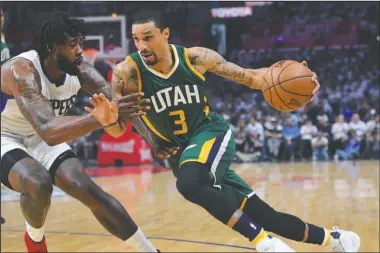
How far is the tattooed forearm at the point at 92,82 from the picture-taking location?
4.96 m

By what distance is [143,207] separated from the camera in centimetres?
948

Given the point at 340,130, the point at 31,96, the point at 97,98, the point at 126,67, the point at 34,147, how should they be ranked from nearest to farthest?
the point at 97,98
the point at 31,96
the point at 126,67
the point at 34,147
the point at 340,130

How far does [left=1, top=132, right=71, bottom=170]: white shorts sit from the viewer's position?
4625 millimetres

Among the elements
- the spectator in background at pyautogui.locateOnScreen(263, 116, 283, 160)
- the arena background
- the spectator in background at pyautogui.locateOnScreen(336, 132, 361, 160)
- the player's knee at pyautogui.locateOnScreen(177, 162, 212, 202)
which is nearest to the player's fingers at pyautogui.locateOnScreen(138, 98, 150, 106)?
the player's knee at pyautogui.locateOnScreen(177, 162, 212, 202)

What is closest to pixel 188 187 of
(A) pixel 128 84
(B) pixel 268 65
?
(A) pixel 128 84

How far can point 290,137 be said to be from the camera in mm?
17578

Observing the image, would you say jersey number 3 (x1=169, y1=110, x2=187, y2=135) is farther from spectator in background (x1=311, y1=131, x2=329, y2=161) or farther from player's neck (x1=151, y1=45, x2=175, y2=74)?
spectator in background (x1=311, y1=131, x2=329, y2=161)

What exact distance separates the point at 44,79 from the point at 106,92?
21.3 inches

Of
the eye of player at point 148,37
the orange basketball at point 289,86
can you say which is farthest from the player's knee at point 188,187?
the eye of player at point 148,37

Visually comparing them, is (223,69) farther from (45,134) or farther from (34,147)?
(34,147)

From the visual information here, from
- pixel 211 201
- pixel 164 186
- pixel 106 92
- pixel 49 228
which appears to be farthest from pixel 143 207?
pixel 211 201

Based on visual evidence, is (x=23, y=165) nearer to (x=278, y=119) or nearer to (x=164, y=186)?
(x=164, y=186)

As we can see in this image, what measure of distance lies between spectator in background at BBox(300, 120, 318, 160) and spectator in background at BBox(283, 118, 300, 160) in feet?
0.60

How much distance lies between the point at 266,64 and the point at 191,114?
700 inches
